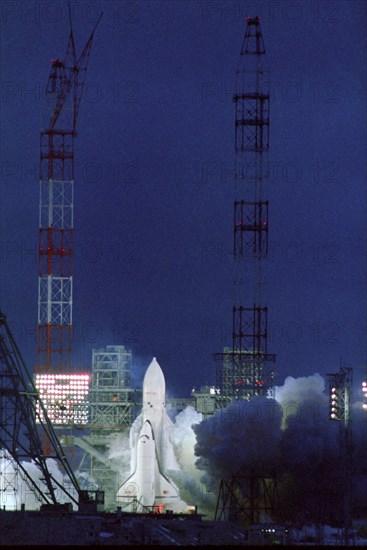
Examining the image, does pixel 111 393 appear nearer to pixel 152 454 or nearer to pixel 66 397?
pixel 66 397

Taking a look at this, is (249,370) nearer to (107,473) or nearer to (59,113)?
(107,473)

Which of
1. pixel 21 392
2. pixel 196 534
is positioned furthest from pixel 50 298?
pixel 196 534

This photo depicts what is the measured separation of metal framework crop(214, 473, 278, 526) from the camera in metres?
134

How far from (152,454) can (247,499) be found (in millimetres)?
10785

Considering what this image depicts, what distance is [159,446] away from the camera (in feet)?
484

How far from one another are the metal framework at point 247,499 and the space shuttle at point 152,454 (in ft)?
20.5

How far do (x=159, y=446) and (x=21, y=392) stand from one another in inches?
1108

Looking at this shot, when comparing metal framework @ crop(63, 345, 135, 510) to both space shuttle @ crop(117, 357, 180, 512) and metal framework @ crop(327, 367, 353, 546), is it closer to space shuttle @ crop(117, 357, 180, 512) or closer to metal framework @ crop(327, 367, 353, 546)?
space shuttle @ crop(117, 357, 180, 512)

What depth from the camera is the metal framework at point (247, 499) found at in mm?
134250

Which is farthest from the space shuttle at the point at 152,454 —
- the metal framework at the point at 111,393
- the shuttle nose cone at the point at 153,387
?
the metal framework at the point at 111,393

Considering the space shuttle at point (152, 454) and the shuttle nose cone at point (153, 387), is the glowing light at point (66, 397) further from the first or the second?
the shuttle nose cone at point (153, 387)

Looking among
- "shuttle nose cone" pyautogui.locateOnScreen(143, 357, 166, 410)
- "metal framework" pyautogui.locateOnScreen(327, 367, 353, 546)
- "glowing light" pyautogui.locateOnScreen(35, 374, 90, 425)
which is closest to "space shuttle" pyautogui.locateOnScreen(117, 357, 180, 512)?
"shuttle nose cone" pyautogui.locateOnScreen(143, 357, 166, 410)

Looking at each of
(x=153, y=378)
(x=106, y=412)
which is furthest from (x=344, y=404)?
(x=106, y=412)

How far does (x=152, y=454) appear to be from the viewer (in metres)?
144
